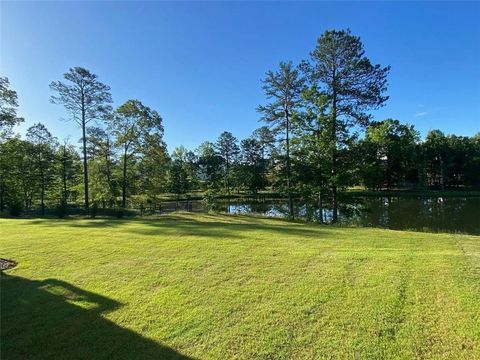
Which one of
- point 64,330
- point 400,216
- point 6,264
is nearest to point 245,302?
point 64,330

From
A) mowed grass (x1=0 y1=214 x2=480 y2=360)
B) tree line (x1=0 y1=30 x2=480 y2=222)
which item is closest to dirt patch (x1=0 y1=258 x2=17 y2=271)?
mowed grass (x1=0 y1=214 x2=480 y2=360)

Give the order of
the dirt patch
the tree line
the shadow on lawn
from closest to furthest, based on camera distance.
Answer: the shadow on lawn
the dirt patch
the tree line

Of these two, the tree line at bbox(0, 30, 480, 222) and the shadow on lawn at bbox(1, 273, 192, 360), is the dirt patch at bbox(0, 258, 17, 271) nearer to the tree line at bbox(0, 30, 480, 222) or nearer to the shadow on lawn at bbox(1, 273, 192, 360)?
the shadow on lawn at bbox(1, 273, 192, 360)

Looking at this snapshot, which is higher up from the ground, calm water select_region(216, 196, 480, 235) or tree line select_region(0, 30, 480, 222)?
tree line select_region(0, 30, 480, 222)

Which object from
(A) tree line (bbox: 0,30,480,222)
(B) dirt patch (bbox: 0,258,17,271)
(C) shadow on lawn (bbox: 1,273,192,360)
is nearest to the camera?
(C) shadow on lawn (bbox: 1,273,192,360)

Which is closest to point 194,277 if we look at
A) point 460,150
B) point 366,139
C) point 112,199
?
point 366,139

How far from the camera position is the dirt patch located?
5809mm

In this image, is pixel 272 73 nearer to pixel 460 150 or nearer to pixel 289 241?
pixel 289 241

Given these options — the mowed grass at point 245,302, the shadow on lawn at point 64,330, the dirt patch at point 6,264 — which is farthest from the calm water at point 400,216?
the dirt patch at point 6,264

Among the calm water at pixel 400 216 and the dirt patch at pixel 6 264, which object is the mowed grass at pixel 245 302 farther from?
the calm water at pixel 400 216

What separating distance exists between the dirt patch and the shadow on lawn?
143 cm

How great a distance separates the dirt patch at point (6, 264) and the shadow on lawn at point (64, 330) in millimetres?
1430

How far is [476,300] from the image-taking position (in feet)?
12.6

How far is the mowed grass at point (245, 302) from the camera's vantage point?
3051 millimetres
